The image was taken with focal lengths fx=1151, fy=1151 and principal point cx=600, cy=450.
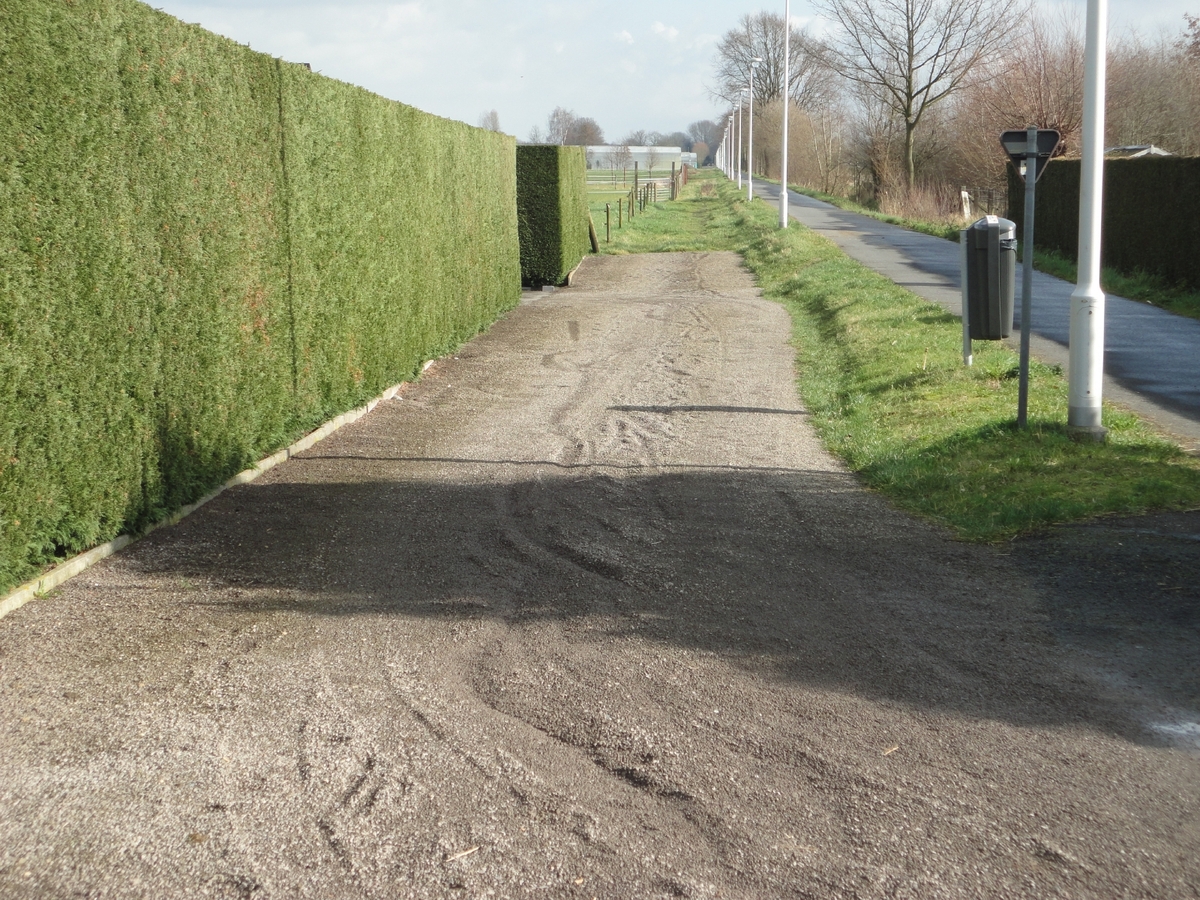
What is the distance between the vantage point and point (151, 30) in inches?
275

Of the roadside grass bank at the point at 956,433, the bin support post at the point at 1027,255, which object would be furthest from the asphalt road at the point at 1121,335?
the bin support post at the point at 1027,255

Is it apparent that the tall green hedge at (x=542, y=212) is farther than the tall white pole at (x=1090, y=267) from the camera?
Yes

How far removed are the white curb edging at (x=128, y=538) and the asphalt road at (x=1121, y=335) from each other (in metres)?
7.18

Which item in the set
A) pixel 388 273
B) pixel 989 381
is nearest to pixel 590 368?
pixel 388 273

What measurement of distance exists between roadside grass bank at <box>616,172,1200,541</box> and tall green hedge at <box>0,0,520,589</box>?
460 centimetres

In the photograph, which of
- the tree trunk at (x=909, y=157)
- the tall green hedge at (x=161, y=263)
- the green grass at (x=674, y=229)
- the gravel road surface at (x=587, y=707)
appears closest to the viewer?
the gravel road surface at (x=587, y=707)

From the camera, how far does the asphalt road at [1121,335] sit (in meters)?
11.0

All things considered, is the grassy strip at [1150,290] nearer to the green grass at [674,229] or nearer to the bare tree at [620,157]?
the green grass at [674,229]

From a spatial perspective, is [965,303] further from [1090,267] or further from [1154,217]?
[1154,217]

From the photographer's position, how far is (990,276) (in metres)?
10.9

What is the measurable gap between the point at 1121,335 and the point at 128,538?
13375 mm

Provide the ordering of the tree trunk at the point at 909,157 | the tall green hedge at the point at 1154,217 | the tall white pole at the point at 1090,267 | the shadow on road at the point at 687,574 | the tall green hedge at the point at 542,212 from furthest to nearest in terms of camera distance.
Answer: the tree trunk at the point at 909,157, the tall green hedge at the point at 542,212, the tall green hedge at the point at 1154,217, the tall white pole at the point at 1090,267, the shadow on road at the point at 687,574

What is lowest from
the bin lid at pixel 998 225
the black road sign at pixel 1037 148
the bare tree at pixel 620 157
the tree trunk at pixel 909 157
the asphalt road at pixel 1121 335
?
the asphalt road at pixel 1121 335

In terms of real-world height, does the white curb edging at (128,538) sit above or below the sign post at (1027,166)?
below
